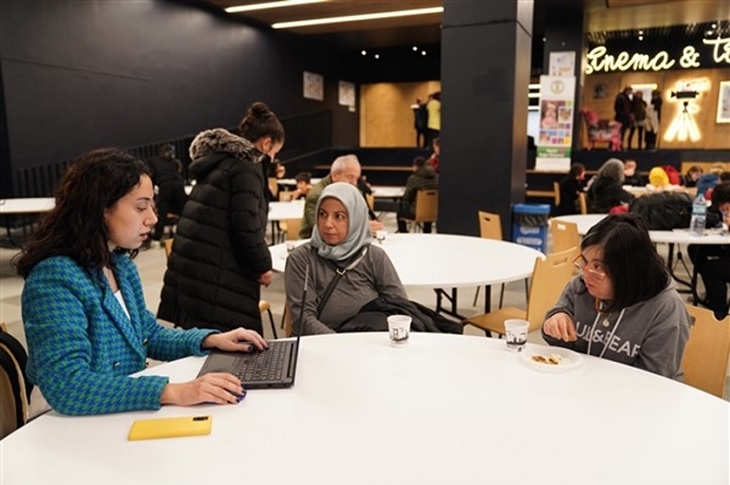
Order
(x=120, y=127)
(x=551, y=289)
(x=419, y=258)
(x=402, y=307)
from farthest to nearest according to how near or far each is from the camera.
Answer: (x=120, y=127), (x=419, y=258), (x=551, y=289), (x=402, y=307)

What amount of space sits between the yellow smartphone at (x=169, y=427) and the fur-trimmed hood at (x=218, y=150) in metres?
1.57

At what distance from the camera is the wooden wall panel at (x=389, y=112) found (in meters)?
16.6

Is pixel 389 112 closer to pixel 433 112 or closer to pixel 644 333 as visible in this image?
pixel 433 112

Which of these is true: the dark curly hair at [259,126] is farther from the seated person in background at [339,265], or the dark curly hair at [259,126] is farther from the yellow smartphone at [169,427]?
the yellow smartphone at [169,427]

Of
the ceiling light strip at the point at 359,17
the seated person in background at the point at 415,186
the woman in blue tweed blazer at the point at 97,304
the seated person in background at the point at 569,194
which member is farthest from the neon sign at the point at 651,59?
the woman in blue tweed blazer at the point at 97,304

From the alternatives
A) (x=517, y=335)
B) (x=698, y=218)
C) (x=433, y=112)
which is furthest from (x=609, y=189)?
(x=433, y=112)

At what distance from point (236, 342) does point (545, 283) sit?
64.8 inches

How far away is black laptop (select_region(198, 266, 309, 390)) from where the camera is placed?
4.58ft

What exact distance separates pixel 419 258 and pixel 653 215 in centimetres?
238

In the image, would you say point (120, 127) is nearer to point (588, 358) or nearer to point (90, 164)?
point (90, 164)

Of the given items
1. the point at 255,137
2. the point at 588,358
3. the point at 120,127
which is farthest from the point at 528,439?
the point at 120,127

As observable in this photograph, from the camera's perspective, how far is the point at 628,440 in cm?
116

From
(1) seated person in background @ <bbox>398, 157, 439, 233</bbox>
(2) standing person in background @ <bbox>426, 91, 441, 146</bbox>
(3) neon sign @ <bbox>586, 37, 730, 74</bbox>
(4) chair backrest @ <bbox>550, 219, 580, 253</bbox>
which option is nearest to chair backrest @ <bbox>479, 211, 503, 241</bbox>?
(4) chair backrest @ <bbox>550, 219, 580, 253</bbox>

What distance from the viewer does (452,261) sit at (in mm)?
3066
